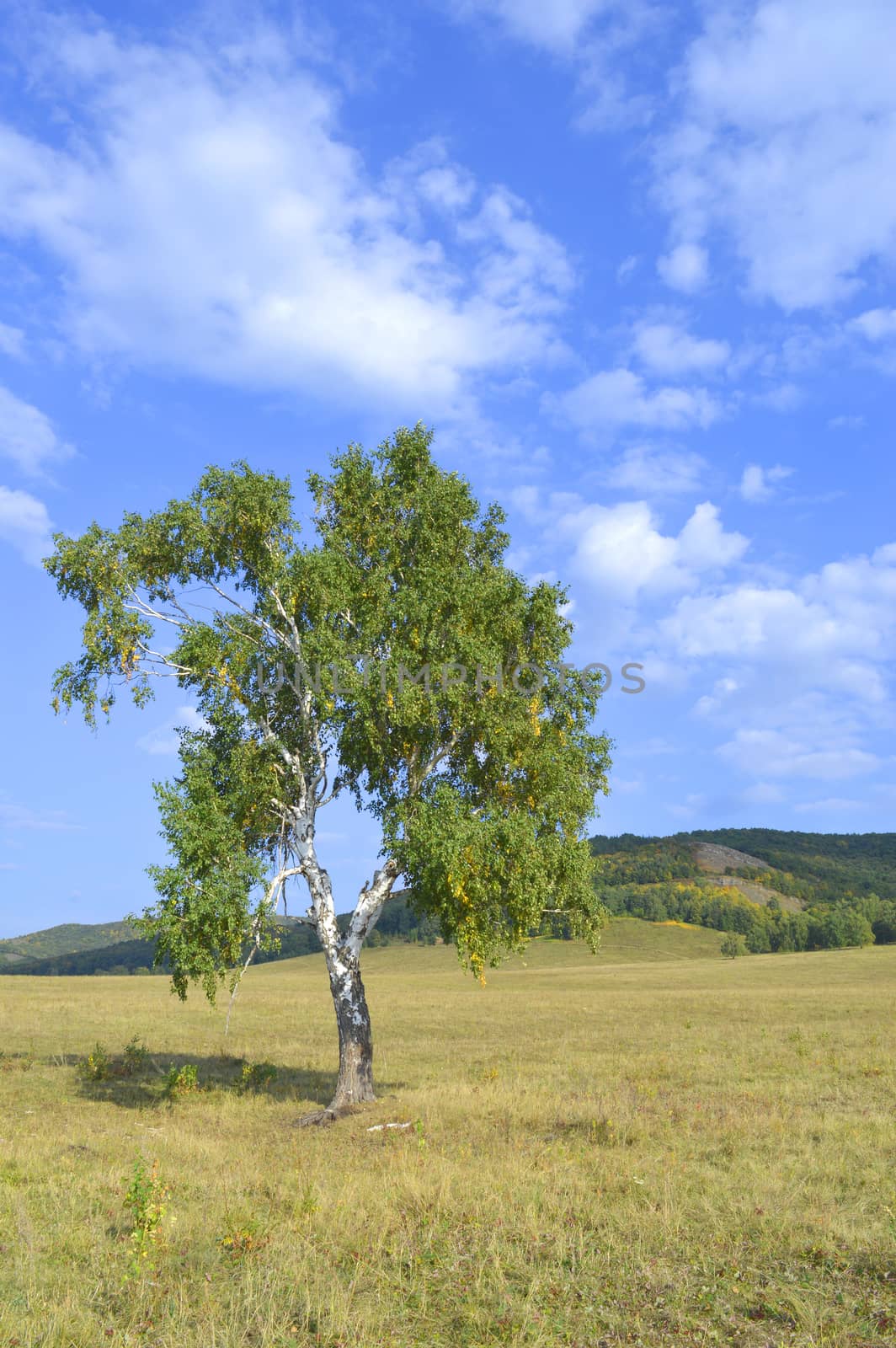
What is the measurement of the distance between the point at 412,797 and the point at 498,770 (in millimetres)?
2644

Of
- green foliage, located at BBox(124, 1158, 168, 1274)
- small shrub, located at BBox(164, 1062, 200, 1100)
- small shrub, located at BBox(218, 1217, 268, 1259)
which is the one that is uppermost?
green foliage, located at BBox(124, 1158, 168, 1274)

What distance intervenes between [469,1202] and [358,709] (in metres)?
13.5

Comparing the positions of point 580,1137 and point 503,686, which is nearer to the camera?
point 580,1137

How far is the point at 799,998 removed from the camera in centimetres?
5791

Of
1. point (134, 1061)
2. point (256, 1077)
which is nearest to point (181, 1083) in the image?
point (256, 1077)

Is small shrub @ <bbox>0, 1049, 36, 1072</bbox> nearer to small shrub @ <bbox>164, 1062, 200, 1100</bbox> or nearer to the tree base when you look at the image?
small shrub @ <bbox>164, 1062, 200, 1100</bbox>

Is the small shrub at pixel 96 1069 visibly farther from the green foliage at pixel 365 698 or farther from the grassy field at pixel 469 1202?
the green foliage at pixel 365 698

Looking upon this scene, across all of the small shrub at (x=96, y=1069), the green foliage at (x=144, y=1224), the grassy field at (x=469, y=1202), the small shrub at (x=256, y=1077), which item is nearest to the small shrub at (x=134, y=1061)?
the grassy field at (x=469, y=1202)

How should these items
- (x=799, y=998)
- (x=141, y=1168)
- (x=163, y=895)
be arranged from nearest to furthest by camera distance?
(x=141, y=1168) → (x=163, y=895) → (x=799, y=998)

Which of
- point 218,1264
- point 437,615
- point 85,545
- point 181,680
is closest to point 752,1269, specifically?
point 218,1264

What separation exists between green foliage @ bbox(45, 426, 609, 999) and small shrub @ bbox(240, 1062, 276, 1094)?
17.7 ft

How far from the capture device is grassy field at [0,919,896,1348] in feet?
30.7

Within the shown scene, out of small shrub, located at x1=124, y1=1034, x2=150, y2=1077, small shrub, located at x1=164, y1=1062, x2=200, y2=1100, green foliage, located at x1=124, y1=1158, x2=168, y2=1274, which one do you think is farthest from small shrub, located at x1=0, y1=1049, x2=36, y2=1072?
green foliage, located at x1=124, y1=1158, x2=168, y2=1274

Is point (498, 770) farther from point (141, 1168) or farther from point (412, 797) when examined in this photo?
point (141, 1168)
